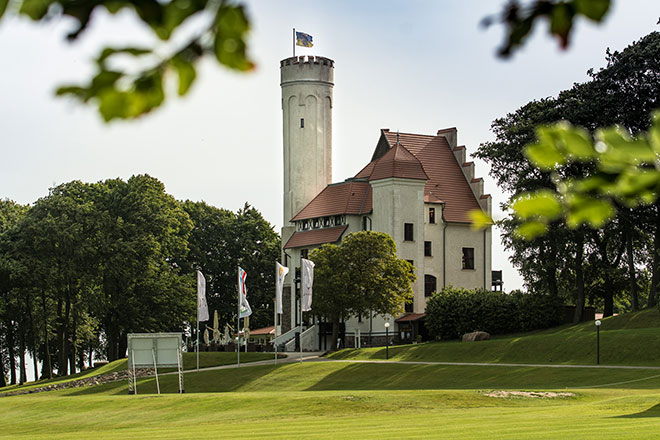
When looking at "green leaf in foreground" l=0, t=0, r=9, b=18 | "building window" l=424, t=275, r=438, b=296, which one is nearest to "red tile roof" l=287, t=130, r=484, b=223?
"building window" l=424, t=275, r=438, b=296

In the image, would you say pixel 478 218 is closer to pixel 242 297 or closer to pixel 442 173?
pixel 242 297

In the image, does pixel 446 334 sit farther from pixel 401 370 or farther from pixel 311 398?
pixel 311 398

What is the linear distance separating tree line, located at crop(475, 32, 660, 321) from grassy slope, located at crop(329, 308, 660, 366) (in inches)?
219

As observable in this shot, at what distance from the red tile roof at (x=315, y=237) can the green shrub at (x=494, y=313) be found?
49.5 feet

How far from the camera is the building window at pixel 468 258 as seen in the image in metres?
85.4

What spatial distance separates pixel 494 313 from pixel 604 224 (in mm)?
10207

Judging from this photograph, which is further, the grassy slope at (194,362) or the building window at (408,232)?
the building window at (408,232)

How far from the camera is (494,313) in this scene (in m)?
68.4

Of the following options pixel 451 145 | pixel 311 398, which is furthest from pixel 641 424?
pixel 451 145

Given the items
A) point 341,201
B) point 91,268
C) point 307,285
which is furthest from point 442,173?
point 91,268

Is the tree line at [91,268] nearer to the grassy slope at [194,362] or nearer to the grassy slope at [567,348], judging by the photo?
the grassy slope at [194,362]

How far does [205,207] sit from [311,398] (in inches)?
2690

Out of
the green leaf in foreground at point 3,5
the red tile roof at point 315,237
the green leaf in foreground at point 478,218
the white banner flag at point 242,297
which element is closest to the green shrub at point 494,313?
the white banner flag at point 242,297

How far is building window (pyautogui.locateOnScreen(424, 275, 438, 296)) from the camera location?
82.6m
